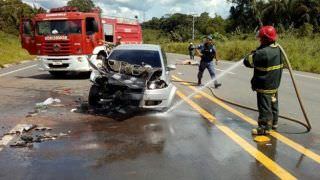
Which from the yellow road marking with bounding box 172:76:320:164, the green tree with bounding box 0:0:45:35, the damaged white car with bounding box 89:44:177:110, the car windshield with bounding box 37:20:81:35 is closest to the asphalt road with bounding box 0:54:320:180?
the yellow road marking with bounding box 172:76:320:164

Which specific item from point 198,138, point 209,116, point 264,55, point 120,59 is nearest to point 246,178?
point 198,138

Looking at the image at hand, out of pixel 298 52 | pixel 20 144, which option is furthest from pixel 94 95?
pixel 298 52

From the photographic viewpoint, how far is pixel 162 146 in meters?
7.39

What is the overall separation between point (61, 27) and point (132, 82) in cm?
947

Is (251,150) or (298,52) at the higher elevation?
(251,150)

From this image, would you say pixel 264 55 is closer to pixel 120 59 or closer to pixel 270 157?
pixel 270 157

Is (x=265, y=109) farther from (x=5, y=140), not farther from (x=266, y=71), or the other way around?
(x=5, y=140)

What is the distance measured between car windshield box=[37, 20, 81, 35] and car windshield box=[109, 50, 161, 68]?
7.14 m

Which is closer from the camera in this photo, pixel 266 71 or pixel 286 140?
pixel 286 140

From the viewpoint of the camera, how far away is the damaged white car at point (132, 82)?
1032 centimetres

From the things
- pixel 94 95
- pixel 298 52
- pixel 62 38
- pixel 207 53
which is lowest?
pixel 298 52

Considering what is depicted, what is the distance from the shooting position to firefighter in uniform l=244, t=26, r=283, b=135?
26.4ft

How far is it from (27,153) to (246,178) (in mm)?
3008

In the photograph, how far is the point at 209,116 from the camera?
10141 mm
